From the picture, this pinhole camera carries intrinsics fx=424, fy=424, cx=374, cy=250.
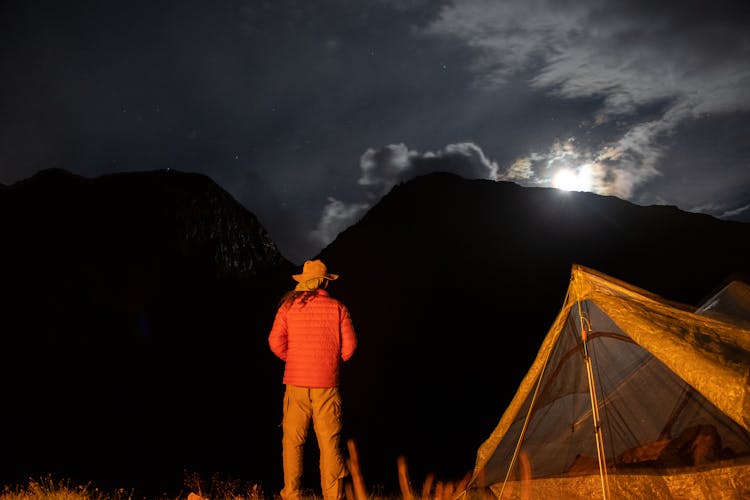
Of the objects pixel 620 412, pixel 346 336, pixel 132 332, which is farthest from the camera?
pixel 132 332

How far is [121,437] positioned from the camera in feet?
71.8

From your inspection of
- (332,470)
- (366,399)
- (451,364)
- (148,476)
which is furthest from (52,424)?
(332,470)

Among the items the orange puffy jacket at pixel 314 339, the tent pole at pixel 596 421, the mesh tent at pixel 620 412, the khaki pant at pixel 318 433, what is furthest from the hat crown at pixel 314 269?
the tent pole at pixel 596 421

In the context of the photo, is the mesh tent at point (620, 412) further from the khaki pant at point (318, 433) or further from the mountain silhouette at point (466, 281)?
the mountain silhouette at point (466, 281)

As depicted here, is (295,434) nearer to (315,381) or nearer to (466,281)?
(315,381)

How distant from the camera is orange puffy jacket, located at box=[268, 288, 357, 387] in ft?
13.1

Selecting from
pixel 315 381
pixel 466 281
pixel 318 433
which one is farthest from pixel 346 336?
pixel 466 281

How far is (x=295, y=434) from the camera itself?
3.95 meters

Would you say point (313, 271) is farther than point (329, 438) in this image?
Yes

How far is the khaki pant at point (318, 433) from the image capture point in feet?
12.9

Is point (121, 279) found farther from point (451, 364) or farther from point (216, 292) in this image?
point (451, 364)

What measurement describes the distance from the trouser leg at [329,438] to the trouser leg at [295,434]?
0.10 m

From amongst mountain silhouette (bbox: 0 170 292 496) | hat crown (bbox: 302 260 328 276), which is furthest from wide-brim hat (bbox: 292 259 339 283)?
mountain silhouette (bbox: 0 170 292 496)

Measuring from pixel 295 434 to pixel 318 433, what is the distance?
21 cm
